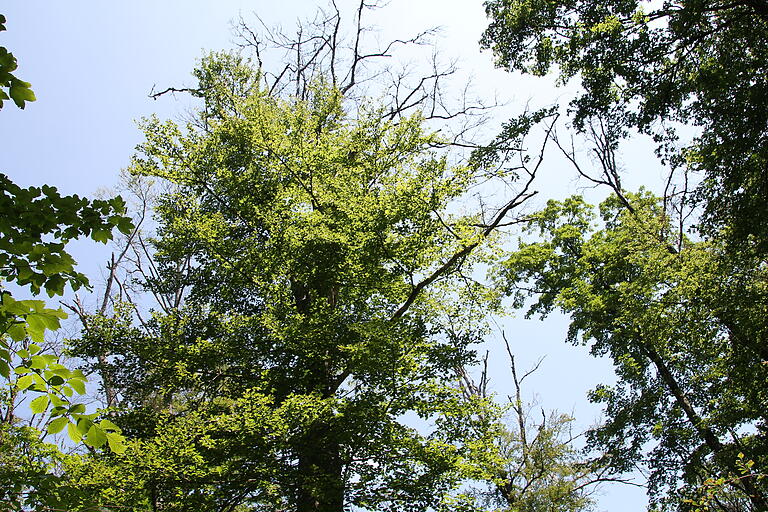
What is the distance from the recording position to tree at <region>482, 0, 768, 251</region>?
7.70m

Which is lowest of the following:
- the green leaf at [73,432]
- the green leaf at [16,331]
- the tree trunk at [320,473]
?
the green leaf at [73,432]

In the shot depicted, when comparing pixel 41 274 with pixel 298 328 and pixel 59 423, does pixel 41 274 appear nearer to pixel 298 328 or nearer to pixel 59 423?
pixel 59 423

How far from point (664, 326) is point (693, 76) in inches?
207

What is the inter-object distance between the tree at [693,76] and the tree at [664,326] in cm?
106

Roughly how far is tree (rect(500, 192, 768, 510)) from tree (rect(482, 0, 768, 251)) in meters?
1.06

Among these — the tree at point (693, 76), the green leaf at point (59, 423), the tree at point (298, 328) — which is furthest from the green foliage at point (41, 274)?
the tree at point (693, 76)

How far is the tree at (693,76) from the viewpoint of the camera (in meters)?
7.70

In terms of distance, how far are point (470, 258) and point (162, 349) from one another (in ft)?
19.2

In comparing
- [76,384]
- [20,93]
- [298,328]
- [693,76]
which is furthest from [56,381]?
[693,76]

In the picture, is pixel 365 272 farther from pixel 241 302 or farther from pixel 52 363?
pixel 52 363

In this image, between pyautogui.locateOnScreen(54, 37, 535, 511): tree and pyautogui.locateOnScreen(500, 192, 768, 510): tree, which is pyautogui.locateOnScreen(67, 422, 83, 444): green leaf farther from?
pyautogui.locateOnScreen(500, 192, 768, 510): tree

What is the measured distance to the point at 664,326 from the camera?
11.3m

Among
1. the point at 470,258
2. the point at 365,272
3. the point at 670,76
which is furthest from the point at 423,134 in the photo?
the point at 670,76

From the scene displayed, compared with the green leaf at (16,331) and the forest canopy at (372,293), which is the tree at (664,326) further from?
the green leaf at (16,331)
